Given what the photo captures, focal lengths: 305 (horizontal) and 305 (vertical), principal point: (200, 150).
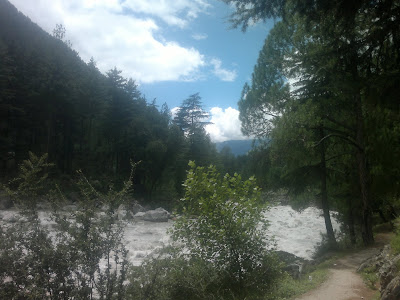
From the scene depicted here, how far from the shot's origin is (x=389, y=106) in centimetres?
511

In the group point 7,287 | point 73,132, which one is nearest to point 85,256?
point 7,287

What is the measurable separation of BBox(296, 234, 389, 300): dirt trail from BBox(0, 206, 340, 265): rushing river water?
3758mm

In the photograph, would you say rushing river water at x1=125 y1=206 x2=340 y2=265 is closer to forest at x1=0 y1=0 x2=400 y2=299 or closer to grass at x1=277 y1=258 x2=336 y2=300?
forest at x1=0 y1=0 x2=400 y2=299

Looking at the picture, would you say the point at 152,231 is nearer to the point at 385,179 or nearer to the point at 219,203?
the point at 385,179

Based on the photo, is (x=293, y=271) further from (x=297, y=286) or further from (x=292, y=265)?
(x=297, y=286)

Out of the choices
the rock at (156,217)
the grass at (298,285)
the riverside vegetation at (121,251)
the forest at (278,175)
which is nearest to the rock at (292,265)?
the grass at (298,285)

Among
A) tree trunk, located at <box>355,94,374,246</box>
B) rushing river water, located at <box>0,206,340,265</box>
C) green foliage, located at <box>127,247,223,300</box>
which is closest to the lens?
green foliage, located at <box>127,247,223,300</box>

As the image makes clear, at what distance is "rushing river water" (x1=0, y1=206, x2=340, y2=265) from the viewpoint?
1653cm

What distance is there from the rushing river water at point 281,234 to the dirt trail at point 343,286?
376 centimetres

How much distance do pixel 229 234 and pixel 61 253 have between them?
291cm

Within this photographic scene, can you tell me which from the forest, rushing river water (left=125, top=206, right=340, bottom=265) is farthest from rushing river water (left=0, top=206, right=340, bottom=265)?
the forest

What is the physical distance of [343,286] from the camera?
313 inches

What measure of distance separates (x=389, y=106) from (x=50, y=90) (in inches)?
1596

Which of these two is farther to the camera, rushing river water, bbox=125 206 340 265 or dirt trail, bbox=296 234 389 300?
rushing river water, bbox=125 206 340 265
